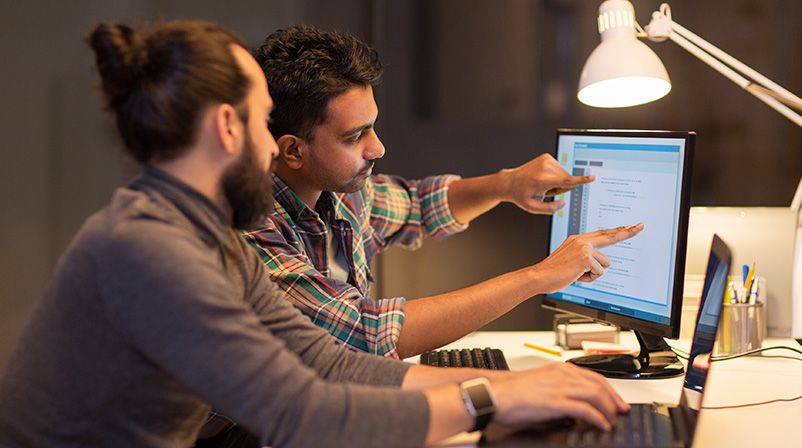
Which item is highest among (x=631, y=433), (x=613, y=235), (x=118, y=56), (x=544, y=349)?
(x=118, y=56)

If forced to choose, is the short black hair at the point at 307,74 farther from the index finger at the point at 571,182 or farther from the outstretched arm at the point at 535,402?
the outstretched arm at the point at 535,402

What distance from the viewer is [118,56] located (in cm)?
83

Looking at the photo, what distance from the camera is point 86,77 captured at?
6.21 feet

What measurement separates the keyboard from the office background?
2.02 ft

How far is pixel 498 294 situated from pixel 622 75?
551 mm

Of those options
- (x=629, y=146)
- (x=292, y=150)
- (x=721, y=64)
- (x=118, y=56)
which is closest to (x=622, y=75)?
(x=629, y=146)

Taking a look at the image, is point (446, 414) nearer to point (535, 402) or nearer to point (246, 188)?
point (535, 402)

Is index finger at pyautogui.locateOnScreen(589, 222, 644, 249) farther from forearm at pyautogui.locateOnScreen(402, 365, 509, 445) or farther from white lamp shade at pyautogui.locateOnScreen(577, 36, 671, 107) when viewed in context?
forearm at pyautogui.locateOnScreen(402, 365, 509, 445)

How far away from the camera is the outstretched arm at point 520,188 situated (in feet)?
4.79

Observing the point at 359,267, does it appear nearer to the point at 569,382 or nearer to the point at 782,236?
the point at 569,382

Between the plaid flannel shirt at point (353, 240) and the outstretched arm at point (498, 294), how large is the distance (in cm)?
6

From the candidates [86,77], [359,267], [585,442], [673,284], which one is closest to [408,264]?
[359,267]

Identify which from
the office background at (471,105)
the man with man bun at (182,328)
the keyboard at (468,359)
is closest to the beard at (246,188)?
the man with man bun at (182,328)

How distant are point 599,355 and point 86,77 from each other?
1583mm
